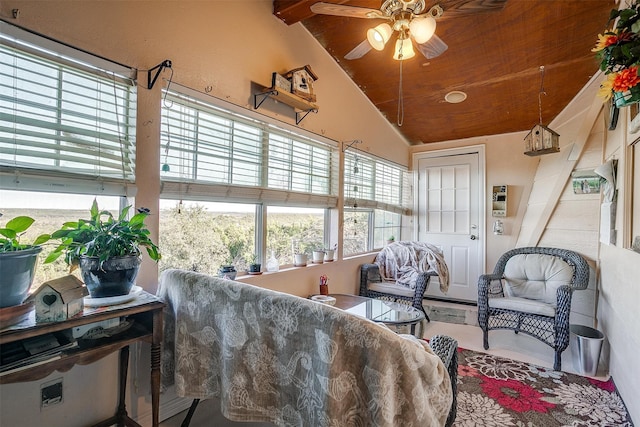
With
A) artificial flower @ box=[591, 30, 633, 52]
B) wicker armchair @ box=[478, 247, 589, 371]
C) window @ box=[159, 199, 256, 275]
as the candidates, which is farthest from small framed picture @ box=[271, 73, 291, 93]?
wicker armchair @ box=[478, 247, 589, 371]

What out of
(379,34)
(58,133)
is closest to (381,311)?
(379,34)

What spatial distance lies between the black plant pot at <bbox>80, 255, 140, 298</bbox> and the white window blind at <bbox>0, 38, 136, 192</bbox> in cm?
53

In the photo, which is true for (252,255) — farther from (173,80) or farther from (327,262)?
(173,80)

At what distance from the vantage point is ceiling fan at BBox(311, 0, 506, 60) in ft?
6.01

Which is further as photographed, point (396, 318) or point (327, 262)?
point (327, 262)

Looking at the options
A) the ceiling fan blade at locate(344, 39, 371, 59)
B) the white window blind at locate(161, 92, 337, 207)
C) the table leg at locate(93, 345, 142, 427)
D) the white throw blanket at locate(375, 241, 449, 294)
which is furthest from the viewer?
the white throw blanket at locate(375, 241, 449, 294)

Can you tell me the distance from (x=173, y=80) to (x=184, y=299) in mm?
1350

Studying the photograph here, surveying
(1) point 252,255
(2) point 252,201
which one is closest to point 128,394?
(1) point 252,255

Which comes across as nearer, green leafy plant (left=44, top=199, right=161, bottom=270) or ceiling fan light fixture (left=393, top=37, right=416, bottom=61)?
green leafy plant (left=44, top=199, right=161, bottom=270)

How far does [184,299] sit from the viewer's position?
5.24ft

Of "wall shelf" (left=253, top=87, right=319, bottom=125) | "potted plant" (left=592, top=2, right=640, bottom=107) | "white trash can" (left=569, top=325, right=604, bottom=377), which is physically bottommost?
"white trash can" (left=569, top=325, right=604, bottom=377)

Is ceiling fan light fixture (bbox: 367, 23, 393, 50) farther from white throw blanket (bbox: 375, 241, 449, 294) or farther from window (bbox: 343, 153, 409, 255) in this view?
white throw blanket (bbox: 375, 241, 449, 294)

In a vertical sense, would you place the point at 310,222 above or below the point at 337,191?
below

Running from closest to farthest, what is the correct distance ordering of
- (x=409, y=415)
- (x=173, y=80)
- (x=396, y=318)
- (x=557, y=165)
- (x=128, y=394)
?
1. (x=409, y=415)
2. (x=128, y=394)
3. (x=173, y=80)
4. (x=396, y=318)
5. (x=557, y=165)
